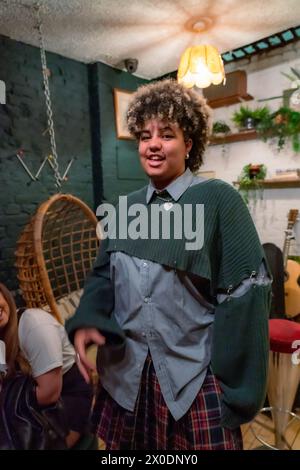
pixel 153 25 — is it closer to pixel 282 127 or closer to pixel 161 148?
pixel 282 127

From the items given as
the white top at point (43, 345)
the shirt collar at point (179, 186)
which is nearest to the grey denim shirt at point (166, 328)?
the shirt collar at point (179, 186)

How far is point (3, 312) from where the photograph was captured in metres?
0.81

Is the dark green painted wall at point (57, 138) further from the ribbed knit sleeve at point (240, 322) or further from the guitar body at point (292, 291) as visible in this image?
the guitar body at point (292, 291)

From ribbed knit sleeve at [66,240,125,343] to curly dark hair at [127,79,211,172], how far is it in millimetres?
326

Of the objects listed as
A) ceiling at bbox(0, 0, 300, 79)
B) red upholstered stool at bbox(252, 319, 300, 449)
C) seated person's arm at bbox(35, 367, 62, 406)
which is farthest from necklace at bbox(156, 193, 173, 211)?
ceiling at bbox(0, 0, 300, 79)

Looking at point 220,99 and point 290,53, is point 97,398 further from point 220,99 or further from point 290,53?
point 290,53

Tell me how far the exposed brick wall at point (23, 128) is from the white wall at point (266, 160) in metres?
1.00

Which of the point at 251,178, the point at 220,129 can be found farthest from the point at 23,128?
the point at 251,178

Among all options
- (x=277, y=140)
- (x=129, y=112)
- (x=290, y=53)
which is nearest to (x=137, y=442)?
(x=129, y=112)

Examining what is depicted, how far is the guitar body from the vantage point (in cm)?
168

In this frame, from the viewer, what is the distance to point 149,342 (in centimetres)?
66

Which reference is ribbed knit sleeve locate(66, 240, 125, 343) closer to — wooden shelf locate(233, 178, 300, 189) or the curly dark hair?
the curly dark hair

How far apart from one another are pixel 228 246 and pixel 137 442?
549 millimetres

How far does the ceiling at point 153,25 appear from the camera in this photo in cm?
127
